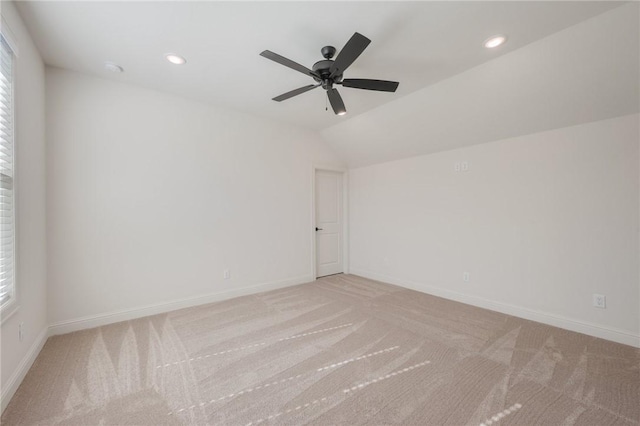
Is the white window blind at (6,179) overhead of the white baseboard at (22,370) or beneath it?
overhead

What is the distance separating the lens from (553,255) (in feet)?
9.79

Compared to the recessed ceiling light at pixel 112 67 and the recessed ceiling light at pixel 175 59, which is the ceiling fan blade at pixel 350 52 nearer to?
the recessed ceiling light at pixel 175 59

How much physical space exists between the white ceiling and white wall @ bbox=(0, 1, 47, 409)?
0.25m

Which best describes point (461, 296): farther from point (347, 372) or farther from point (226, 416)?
point (226, 416)

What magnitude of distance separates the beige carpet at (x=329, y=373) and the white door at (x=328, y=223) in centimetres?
194

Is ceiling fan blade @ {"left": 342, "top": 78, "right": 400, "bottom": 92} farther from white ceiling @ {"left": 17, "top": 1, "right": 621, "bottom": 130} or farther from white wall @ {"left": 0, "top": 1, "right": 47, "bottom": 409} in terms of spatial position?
white wall @ {"left": 0, "top": 1, "right": 47, "bottom": 409}

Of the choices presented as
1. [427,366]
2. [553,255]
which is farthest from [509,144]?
[427,366]

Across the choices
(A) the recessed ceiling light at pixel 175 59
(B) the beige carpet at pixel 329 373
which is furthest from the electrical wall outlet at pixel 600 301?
(A) the recessed ceiling light at pixel 175 59

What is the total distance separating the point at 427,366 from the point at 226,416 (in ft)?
5.08

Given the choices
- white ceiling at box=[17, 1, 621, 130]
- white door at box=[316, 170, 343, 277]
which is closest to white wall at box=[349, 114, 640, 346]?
white door at box=[316, 170, 343, 277]

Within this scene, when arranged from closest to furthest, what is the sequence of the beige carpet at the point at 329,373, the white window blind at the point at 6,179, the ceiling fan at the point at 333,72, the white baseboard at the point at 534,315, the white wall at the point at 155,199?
the beige carpet at the point at 329,373, the white window blind at the point at 6,179, the ceiling fan at the point at 333,72, the white baseboard at the point at 534,315, the white wall at the point at 155,199

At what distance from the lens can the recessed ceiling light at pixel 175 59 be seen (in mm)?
2488

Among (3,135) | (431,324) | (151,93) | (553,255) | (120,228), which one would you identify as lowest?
(431,324)

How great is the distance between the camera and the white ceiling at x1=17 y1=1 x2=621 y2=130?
1915mm
